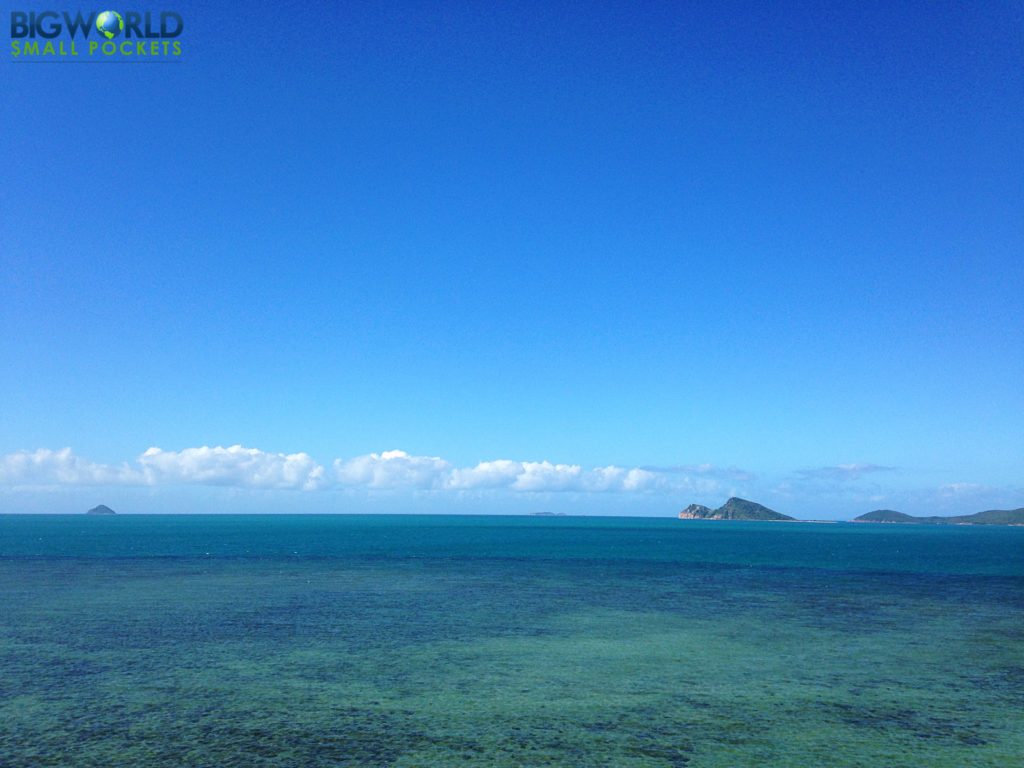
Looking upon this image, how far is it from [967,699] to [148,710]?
25.3 m

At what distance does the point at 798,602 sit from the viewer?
4712cm

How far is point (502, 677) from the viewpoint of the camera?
25.2 m

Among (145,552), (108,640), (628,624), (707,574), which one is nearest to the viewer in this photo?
(108,640)

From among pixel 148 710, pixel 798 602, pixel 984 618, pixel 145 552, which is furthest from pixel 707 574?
pixel 145 552

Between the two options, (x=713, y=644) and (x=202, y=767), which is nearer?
(x=202, y=767)

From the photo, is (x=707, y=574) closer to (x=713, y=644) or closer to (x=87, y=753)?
(x=713, y=644)

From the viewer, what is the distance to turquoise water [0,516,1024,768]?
18031 millimetres

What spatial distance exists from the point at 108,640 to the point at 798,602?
132 ft

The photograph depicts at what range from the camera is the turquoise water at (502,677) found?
59.2ft

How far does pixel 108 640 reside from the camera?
3084 cm

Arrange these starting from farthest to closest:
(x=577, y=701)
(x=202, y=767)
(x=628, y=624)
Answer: (x=628, y=624) → (x=577, y=701) → (x=202, y=767)

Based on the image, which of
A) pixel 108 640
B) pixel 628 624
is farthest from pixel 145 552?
pixel 628 624

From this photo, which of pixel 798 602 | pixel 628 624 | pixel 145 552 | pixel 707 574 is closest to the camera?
pixel 628 624

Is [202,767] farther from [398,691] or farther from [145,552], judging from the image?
[145,552]
